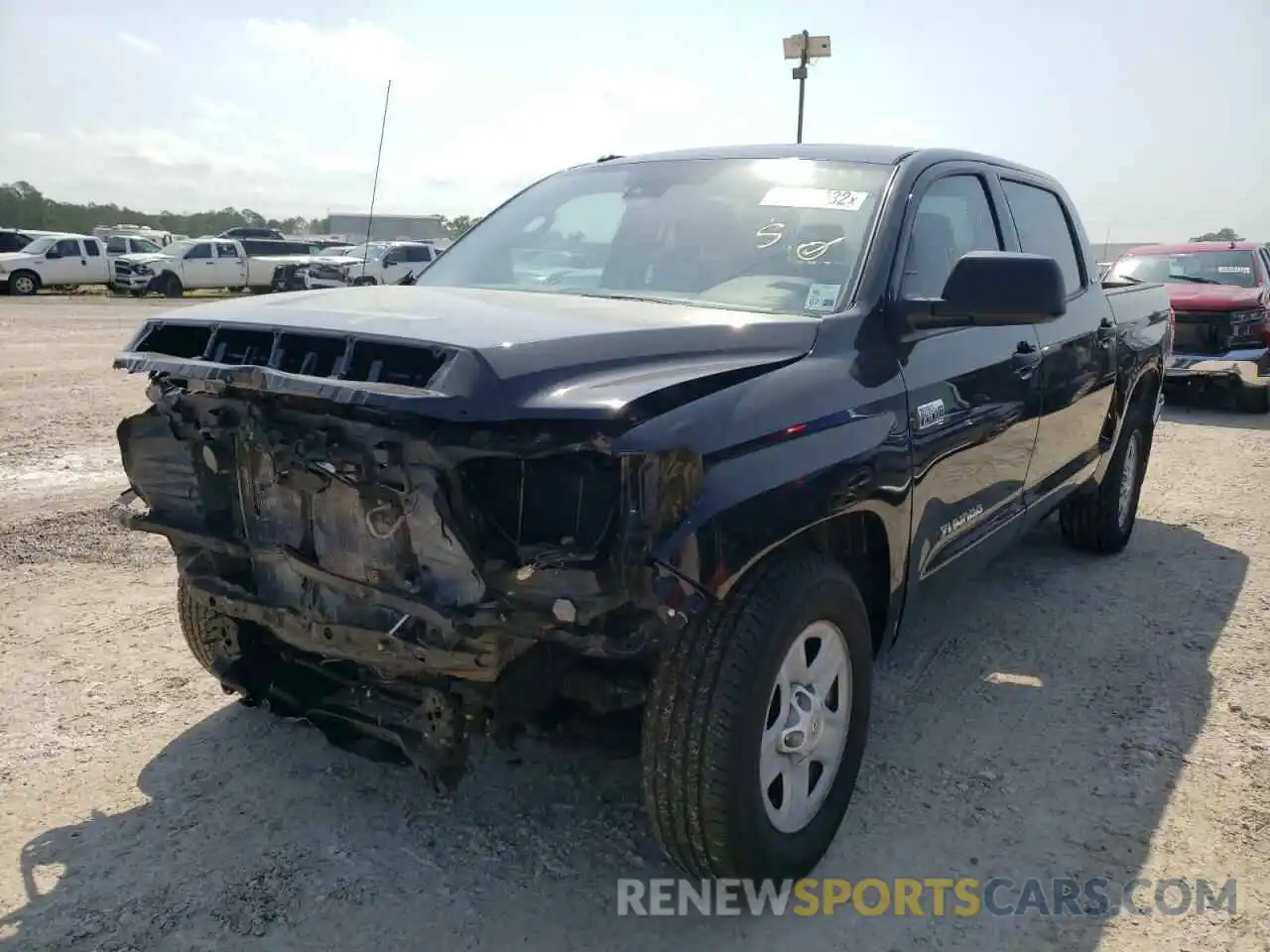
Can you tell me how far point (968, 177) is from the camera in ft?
12.9

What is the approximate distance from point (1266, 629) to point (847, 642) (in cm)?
292

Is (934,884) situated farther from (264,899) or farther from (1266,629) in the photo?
(1266,629)

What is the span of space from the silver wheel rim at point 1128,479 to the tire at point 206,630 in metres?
4.59

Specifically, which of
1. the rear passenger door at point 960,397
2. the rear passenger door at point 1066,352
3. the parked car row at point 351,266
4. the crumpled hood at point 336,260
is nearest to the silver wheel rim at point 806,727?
the rear passenger door at point 960,397

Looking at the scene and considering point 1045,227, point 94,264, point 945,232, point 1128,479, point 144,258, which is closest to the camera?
point 945,232

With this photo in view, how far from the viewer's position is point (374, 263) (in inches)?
1051

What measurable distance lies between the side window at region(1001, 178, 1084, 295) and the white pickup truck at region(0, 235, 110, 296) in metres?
26.4

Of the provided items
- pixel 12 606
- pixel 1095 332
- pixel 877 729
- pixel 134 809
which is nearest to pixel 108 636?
pixel 12 606

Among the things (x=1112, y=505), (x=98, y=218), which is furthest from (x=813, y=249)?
(x=98, y=218)

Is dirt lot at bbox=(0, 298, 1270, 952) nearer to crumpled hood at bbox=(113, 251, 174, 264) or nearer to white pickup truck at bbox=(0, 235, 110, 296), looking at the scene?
white pickup truck at bbox=(0, 235, 110, 296)

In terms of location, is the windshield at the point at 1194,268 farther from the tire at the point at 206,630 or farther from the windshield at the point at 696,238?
the tire at the point at 206,630

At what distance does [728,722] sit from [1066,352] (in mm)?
2730

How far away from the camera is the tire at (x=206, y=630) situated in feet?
10.0
